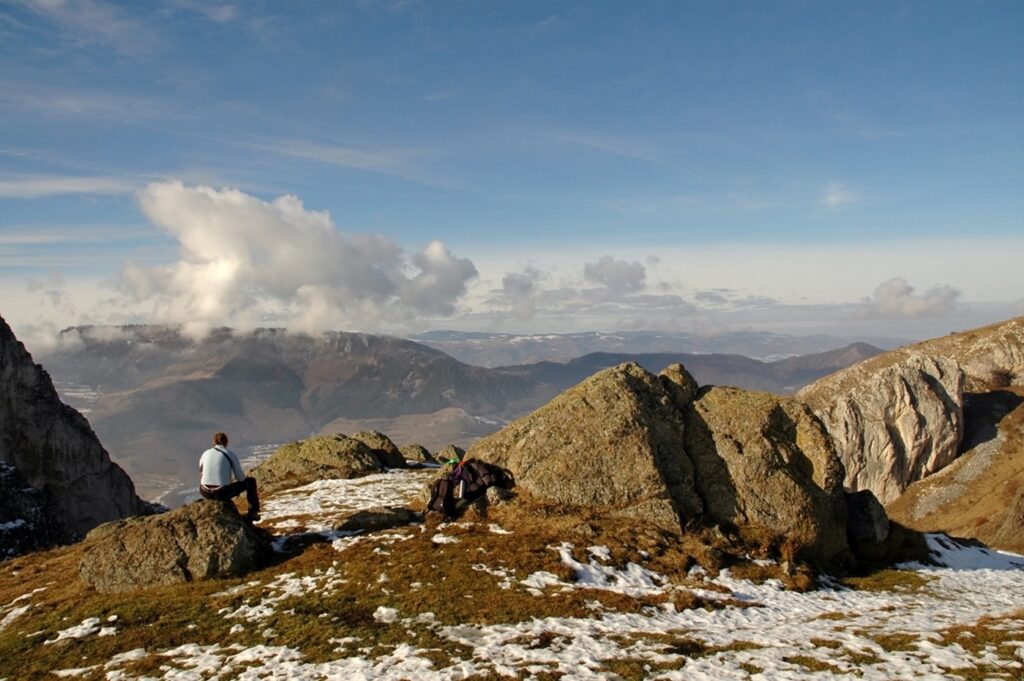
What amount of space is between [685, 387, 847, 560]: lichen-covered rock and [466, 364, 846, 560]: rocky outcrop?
0.05 meters

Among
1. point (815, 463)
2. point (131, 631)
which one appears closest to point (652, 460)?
point (815, 463)

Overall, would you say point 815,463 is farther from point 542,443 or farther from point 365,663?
point 365,663

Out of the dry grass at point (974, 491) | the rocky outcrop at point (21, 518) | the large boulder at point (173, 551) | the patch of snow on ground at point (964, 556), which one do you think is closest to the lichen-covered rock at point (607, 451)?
the large boulder at point (173, 551)

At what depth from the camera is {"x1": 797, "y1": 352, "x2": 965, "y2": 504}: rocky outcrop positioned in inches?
4815

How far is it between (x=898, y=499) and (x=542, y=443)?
118349 mm

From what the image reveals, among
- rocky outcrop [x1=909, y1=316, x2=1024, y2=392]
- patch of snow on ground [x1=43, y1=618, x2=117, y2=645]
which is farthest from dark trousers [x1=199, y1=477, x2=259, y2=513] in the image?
rocky outcrop [x1=909, y1=316, x2=1024, y2=392]

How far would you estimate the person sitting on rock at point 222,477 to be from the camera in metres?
25.9

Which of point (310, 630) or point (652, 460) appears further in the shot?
point (652, 460)

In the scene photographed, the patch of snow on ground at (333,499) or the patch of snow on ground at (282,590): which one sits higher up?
the patch of snow on ground at (282,590)

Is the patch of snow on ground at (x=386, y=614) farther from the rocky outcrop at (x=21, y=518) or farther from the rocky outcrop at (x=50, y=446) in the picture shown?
the rocky outcrop at (x=50, y=446)

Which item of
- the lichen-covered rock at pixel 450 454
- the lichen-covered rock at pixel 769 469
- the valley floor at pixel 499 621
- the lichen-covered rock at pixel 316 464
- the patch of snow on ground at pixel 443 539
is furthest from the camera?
the lichen-covered rock at pixel 450 454

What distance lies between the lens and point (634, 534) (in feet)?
85.7

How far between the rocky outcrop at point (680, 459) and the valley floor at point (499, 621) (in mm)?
2977

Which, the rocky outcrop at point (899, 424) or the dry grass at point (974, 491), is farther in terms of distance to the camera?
the rocky outcrop at point (899, 424)
